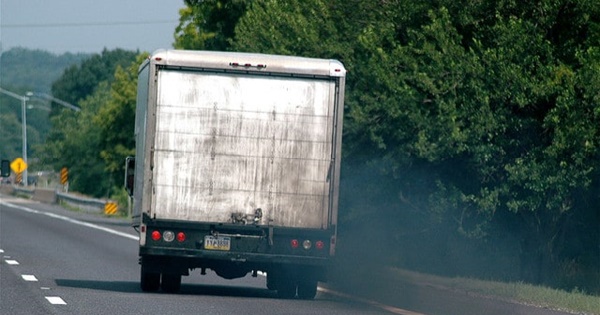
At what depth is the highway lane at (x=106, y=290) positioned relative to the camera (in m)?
17.4

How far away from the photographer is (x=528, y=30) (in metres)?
26.8

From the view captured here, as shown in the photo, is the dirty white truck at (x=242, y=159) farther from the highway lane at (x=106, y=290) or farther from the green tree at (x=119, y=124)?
the green tree at (x=119, y=124)

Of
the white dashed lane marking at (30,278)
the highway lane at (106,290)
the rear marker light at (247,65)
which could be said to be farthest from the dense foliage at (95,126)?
the rear marker light at (247,65)

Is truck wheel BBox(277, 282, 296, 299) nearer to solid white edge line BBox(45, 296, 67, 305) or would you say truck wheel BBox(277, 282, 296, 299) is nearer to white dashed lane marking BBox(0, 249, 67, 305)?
white dashed lane marking BBox(0, 249, 67, 305)

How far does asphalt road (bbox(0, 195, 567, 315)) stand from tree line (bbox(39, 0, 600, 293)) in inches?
109

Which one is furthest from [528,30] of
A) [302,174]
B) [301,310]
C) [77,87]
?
[77,87]

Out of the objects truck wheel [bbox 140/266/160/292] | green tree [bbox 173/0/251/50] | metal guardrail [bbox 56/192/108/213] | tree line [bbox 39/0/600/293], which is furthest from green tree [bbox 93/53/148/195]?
truck wheel [bbox 140/266/160/292]

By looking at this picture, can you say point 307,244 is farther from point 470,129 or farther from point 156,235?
point 470,129

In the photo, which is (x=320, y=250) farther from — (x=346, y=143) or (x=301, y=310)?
(x=346, y=143)

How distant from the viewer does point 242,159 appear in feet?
62.8

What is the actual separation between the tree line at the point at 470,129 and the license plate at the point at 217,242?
798 cm

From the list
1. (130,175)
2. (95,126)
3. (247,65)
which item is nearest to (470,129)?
(130,175)

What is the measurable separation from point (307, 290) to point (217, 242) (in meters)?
1.58

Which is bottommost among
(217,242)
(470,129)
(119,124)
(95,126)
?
(217,242)
